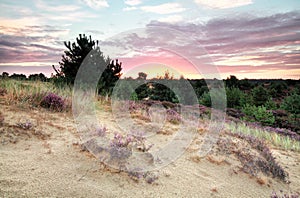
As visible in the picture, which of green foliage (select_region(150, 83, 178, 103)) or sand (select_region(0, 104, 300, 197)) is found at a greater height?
green foliage (select_region(150, 83, 178, 103))

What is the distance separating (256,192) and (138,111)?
4572 mm

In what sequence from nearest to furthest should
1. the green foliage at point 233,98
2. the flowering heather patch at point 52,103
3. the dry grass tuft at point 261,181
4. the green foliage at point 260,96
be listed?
the dry grass tuft at point 261,181
the flowering heather patch at point 52,103
the green foliage at point 233,98
the green foliage at point 260,96

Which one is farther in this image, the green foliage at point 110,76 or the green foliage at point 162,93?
the green foliage at point 162,93

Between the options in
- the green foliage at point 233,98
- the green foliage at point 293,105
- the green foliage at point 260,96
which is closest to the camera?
the green foliage at point 293,105

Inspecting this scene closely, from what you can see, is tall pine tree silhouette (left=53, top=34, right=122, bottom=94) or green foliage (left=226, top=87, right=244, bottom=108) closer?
tall pine tree silhouette (left=53, top=34, right=122, bottom=94)

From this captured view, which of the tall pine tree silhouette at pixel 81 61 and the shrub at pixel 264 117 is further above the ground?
the tall pine tree silhouette at pixel 81 61

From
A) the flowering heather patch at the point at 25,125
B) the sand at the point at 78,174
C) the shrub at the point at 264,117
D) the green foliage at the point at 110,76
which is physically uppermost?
the green foliage at the point at 110,76

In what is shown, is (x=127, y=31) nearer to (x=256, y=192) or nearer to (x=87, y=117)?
(x=87, y=117)

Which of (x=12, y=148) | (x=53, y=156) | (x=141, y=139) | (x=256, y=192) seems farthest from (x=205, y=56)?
(x=12, y=148)

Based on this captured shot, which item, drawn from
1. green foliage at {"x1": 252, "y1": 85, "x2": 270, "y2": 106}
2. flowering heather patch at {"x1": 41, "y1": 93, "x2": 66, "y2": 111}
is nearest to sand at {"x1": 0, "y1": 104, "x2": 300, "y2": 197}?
flowering heather patch at {"x1": 41, "y1": 93, "x2": 66, "y2": 111}

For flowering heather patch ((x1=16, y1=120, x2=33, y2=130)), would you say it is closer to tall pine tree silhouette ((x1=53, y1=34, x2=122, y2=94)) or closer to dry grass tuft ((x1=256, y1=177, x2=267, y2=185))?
dry grass tuft ((x1=256, y1=177, x2=267, y2=185))

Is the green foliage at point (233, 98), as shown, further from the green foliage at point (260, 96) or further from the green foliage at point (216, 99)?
the green foliage at point (216, 99)

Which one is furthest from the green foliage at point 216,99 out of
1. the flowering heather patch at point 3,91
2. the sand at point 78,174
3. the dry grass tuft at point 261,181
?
the flowering heather patch at point 3,91

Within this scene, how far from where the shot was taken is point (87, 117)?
568cm
